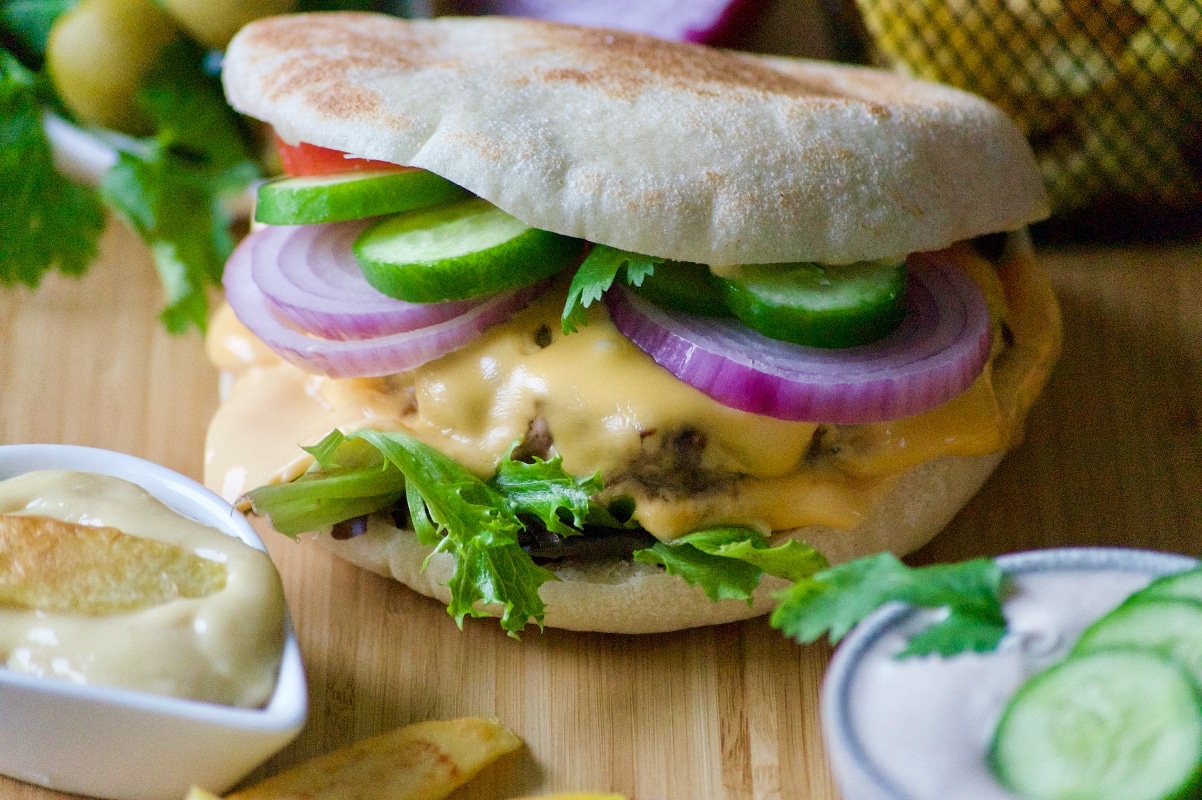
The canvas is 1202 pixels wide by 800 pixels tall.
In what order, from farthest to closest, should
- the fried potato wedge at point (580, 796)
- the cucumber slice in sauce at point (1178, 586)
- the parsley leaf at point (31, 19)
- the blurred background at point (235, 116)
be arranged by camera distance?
the parsley leaf at point (31, 19) < the blurred background at point (235, 116) < the fried potato wedge at point (580, 796) < the cucumber slice in sauce at point (1178, 586)

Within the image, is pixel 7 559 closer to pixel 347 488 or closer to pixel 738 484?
pixel 347 488

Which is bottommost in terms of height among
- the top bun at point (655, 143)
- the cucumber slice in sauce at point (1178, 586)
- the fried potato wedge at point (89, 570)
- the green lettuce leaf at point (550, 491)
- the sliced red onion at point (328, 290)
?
the green lettuce leaf at point (550, 491)

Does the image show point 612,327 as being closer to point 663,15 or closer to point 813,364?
point 813,364

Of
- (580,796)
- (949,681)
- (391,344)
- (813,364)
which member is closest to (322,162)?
(391,344)

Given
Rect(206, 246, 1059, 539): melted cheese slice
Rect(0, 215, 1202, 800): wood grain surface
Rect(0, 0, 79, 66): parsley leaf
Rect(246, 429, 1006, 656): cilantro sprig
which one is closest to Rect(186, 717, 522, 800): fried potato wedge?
Rect(0, 215, 1202, 800): wood grain surface

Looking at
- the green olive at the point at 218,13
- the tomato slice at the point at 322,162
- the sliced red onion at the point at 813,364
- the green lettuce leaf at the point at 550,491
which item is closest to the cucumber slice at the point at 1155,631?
the sliced red onion at the point at 813,364

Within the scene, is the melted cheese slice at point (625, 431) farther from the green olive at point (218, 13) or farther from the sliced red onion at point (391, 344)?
the green olive at point (218, 13)
